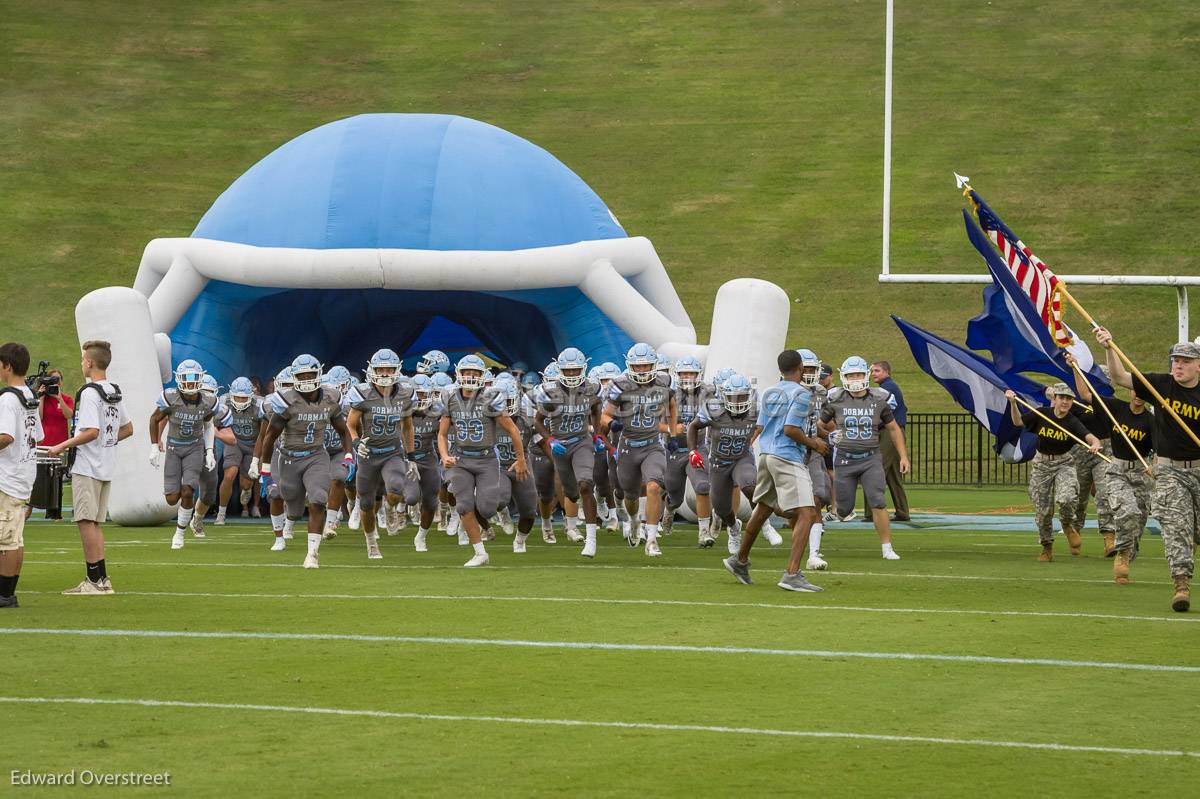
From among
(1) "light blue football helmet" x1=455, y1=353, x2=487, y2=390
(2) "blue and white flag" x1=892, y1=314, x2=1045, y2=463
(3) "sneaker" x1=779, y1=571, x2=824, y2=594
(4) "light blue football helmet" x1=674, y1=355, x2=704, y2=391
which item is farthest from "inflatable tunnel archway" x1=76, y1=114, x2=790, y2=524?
(3) "sneaker" x1=779, y1=571, x2=824, y2=594

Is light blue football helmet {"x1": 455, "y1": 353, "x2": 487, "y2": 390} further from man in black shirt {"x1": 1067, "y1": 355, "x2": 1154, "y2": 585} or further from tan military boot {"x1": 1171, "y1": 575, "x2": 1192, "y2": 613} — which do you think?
tan military boot {"x1": 1171, "y1": 575, "x2": 1192, "y2": 613}

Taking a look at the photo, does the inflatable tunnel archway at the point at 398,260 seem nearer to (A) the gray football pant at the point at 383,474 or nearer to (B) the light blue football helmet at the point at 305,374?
(A) the gray football pant at the point at 383,474

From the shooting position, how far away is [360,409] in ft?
49.5

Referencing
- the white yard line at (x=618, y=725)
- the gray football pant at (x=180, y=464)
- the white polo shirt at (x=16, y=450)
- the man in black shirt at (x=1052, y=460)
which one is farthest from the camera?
the gray football pant at (x=180, y=464)

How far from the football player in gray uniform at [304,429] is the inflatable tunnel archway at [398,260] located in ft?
15.2

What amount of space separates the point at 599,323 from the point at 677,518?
2.32 meters

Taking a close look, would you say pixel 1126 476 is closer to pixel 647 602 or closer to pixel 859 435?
pixel 859 435

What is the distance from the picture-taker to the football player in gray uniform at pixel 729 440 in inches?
572

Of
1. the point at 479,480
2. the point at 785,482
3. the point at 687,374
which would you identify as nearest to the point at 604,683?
the point at 785,482

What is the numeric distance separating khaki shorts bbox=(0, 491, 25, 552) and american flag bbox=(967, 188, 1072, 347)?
7.42 meters

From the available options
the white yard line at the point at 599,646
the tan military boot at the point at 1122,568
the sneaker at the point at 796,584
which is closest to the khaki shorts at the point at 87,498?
the white yard line at the point at 599,646

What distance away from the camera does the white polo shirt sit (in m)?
10.1

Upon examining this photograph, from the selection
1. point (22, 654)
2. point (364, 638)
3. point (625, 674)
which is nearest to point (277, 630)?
point (364, 638)

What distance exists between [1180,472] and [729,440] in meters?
4.61
